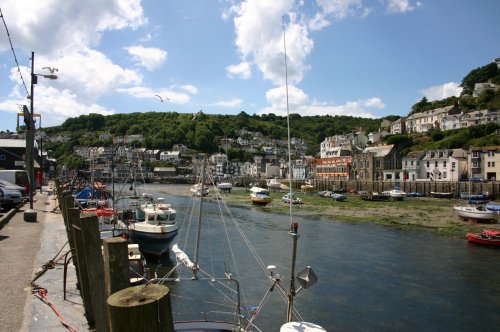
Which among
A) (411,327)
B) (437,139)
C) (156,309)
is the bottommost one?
(411,327)

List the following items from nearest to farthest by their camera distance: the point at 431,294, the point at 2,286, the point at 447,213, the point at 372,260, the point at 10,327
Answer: the point at 10,327, the point at 2,286, the point at 431,294, the point at 372,260, the point at 447,213

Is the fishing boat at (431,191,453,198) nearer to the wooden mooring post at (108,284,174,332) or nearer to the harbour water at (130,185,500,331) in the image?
the harbour water at (130,185,500,331)

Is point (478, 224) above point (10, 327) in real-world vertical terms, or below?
below

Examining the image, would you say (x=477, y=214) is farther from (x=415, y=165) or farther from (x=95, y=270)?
(x=415, y=165)

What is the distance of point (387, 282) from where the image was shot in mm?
22719

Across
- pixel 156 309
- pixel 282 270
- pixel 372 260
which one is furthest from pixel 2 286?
pixel 372 260

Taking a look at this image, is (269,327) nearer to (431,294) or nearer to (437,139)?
(431,294)

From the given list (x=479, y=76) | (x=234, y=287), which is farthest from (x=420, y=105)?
(x=234, y=287)

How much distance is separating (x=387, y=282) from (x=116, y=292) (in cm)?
2097

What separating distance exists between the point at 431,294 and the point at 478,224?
28.4m

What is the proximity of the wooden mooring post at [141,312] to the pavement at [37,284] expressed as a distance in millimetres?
5182

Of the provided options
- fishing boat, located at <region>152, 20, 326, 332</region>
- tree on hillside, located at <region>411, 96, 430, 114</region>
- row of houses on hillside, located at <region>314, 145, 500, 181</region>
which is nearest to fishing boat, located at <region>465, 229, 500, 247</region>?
fishing boat, located at <region>152, 20, 326, 332</region>

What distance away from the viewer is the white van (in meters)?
40.1

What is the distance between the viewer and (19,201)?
2811 centimetres
